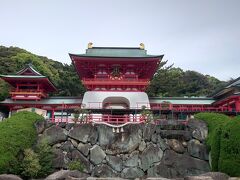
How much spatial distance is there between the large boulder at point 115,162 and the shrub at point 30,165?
5847 mm

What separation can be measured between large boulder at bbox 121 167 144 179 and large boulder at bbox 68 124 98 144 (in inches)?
145

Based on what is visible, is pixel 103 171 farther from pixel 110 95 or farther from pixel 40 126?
pixel 110 95

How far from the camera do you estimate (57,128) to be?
79.5 feet

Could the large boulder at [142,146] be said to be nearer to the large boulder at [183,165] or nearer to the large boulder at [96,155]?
the large boulder at [183,165]

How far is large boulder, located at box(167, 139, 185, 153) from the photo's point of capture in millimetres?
23578

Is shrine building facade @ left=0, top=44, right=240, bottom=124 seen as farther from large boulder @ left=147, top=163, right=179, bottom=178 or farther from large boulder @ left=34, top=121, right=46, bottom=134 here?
large boulder @ left=147, top=163, right=179, bottom=178

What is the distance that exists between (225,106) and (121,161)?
55.1 ft

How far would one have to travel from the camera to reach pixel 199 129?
24.2m

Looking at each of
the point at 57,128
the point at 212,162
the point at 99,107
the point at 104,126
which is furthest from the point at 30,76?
the point at 212,162

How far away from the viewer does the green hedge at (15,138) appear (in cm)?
1942

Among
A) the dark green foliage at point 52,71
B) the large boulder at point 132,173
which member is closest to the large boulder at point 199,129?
the large boulder at point 132,173

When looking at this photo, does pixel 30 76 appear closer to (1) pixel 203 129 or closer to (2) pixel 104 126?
(2) pixel 104 126

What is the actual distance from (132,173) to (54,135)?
7.53 metres

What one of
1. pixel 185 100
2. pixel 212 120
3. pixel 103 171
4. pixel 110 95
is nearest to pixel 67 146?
pixel 103 171
